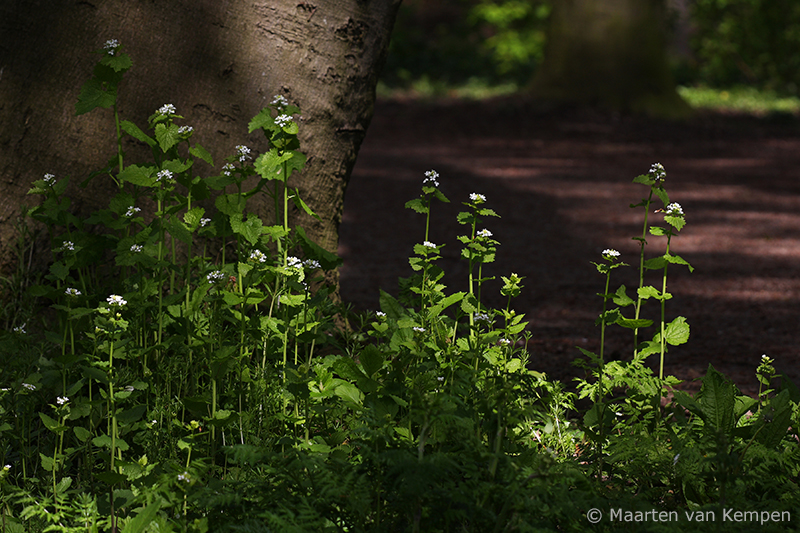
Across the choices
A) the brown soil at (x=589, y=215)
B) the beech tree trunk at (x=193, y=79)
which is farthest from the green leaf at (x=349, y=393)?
the brown soil at (x=589, y=215)

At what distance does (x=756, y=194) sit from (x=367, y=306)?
227 inches

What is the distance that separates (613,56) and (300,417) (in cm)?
1136

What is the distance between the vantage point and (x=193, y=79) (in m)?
3.21

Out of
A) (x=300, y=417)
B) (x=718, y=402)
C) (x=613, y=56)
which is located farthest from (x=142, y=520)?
(x=613, y=56)

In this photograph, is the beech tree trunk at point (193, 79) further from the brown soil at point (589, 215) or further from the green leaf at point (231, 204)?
the brown soil at point (589, 215)

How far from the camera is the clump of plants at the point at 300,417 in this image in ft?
6.24

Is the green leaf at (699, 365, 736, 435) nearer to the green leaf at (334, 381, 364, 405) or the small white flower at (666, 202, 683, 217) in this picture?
the small white flower at (666, 202, 683, 217)

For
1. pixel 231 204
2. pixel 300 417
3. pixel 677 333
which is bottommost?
pixel 300 417

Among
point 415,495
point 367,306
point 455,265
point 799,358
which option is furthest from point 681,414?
point 455,265

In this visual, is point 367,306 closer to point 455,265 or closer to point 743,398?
point 455,265

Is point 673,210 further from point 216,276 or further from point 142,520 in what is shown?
point 142,520

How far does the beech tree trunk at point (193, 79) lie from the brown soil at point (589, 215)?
1.40m

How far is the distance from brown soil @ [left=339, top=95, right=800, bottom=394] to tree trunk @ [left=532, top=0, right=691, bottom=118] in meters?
0.46

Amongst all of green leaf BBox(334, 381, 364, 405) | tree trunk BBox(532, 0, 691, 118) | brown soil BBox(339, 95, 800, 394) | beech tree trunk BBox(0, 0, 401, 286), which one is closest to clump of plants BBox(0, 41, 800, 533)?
green leaf BBox(334, 381, 364, 405)
